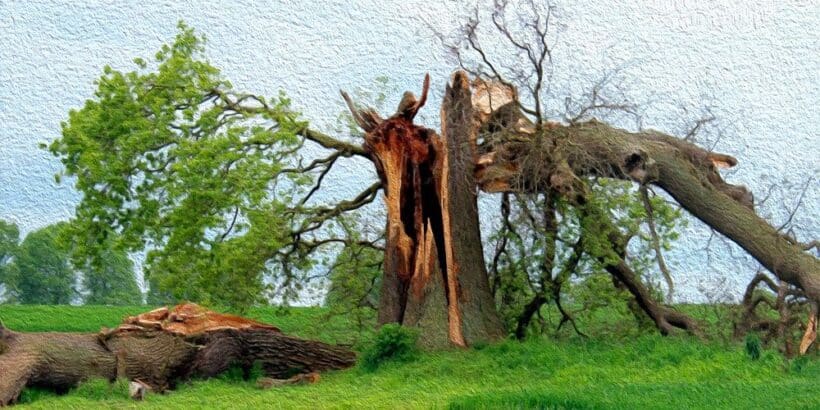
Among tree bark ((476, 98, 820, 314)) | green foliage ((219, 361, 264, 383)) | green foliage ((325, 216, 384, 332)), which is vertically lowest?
green foliage ((219, 361, 264, 383))

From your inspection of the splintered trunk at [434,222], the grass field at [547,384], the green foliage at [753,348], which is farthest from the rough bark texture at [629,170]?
the green foliage at [753,348]

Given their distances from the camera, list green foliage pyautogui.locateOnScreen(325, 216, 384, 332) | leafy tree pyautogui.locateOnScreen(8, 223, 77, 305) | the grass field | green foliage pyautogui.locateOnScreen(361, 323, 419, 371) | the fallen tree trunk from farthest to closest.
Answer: leafy tree pyautogui.locateOnScreen(8, 223, 77, 305) → green foliage pyautogui.locateOnScreen(325, 216, 384, 332) → green foliage pyautogui.locateOnScreen(361, 323, 419, 371) → the fallen tree trunk → the grass field

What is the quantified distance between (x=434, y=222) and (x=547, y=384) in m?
5.70

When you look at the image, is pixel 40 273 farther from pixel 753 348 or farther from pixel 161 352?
pixel 753 348

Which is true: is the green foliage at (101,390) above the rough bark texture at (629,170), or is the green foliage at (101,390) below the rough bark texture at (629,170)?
below

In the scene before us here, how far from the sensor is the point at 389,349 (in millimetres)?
17688

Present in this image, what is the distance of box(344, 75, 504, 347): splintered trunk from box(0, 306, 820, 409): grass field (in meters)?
0.93

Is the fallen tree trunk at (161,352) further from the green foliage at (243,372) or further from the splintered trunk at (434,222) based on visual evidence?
the splintered trunk at (434,222)

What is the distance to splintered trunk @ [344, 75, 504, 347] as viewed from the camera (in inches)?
757

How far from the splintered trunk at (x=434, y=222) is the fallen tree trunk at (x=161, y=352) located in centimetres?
159

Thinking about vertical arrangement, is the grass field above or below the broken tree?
below

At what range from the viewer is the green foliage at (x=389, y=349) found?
694 inches

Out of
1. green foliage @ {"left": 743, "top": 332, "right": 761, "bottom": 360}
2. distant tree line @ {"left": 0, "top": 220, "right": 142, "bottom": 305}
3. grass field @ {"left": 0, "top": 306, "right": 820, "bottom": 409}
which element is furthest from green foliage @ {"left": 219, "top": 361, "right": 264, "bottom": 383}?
distant tree line @ {"left": 0, "top": 220, "right": 142, "bottom": 305}

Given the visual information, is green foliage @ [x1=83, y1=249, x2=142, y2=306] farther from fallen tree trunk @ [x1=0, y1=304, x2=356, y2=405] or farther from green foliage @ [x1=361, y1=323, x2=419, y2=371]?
green foliage @ [x1=361, y1=323, x2=419, y2=371]
